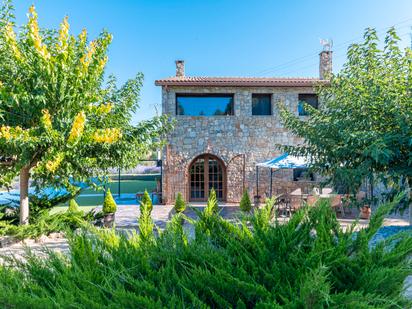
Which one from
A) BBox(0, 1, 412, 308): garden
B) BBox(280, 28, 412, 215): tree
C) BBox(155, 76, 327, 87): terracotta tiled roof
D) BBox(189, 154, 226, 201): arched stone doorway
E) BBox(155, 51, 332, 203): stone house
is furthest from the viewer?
BBox(189, 154, 226, 201): arched stone doorway

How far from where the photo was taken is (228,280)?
1.55m

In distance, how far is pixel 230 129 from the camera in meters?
13.7

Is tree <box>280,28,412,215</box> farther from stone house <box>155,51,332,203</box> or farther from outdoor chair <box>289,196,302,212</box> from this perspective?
stone house <box>155,51,332,203</box>

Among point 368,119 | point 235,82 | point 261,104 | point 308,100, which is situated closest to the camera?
point 368,119

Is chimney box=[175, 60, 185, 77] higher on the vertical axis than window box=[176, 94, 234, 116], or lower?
higher

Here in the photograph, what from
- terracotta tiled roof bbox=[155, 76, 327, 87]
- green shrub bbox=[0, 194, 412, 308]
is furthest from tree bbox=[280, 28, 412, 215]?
terracotta tiled roof bbox=[155, 76, 327, 87]

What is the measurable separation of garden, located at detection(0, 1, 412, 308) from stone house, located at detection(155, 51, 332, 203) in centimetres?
425

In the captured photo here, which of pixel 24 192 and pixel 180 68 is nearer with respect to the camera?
pixel 24 192

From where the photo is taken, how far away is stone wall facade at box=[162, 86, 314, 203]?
13.5m

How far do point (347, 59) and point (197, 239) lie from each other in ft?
22.8

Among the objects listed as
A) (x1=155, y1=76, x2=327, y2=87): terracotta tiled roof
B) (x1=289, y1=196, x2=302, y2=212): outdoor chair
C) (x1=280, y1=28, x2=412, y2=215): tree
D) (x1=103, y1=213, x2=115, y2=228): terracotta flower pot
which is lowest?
(x1=103, y1=213, x2=115, y2=228): terracotta flower pot

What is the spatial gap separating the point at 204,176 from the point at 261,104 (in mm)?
4817

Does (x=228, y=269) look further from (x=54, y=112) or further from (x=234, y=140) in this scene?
(x=234, y=140)

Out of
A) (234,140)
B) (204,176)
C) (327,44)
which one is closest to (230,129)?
(234,140)
